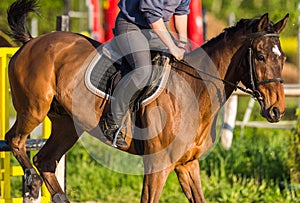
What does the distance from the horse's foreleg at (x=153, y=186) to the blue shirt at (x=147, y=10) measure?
4.05ft

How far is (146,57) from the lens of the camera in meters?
6.39

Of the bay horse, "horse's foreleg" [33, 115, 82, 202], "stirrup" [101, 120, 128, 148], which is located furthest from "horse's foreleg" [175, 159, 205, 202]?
"horse's foreleg" [33, 115, 82, 202]

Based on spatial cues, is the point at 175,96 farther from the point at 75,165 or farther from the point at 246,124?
the point at 246,124

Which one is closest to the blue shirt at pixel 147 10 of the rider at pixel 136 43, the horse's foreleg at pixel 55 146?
the rider at pixel 136 43

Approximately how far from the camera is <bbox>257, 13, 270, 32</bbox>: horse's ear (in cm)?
612

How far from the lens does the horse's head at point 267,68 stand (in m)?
6.06

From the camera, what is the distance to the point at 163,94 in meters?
6.42

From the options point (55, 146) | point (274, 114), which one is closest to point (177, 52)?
point (274, 114)

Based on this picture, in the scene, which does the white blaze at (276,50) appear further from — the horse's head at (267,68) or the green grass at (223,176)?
the green grass at (223,176)

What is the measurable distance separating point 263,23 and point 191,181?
1.49m

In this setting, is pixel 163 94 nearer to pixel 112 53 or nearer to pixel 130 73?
pixel 130 73

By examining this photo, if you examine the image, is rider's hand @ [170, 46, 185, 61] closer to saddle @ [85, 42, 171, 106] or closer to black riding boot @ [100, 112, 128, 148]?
saddle @ [85, 42, 171, 106]

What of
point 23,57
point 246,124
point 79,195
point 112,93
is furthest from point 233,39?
point 246,124

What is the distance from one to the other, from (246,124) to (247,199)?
2.67m
